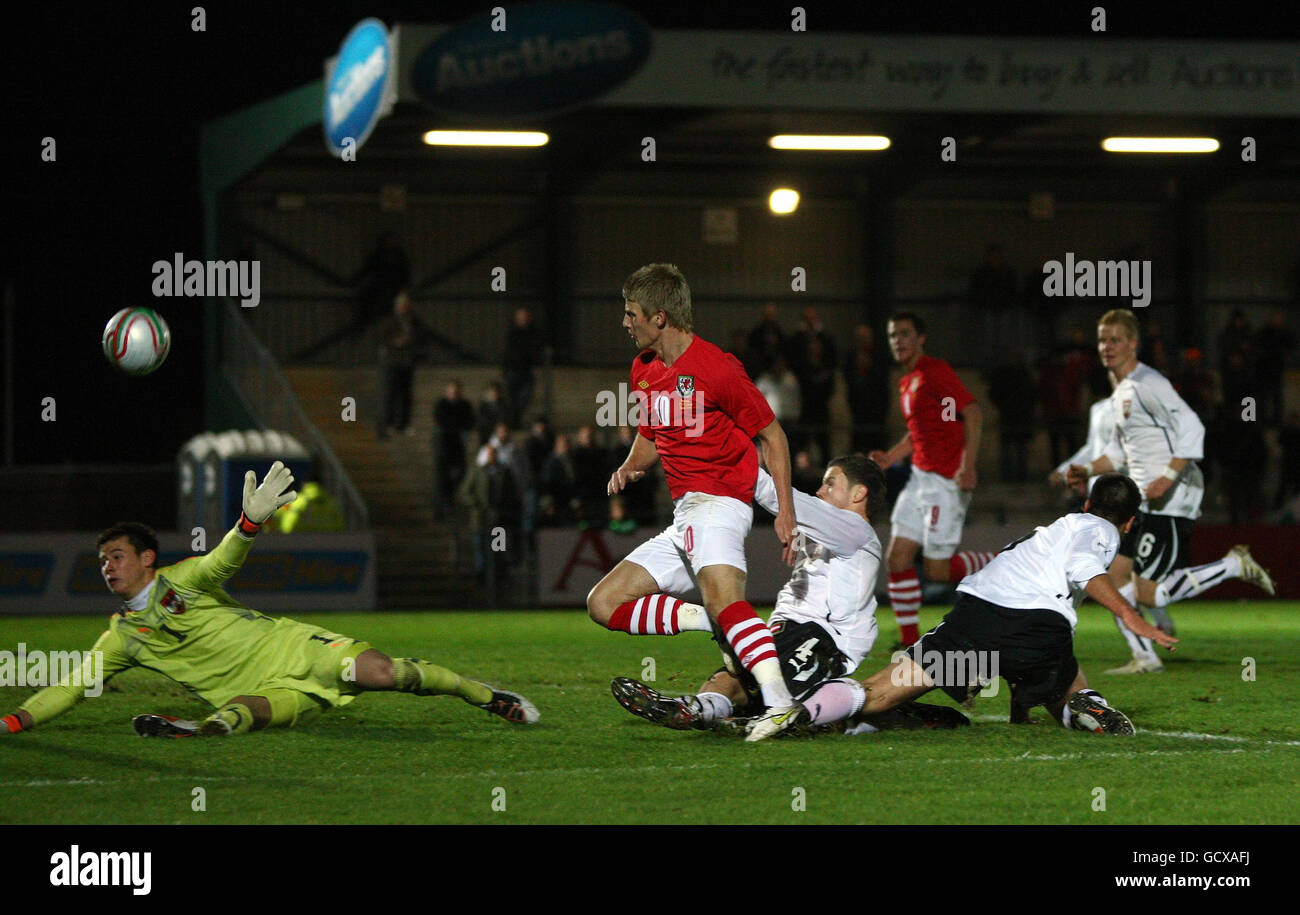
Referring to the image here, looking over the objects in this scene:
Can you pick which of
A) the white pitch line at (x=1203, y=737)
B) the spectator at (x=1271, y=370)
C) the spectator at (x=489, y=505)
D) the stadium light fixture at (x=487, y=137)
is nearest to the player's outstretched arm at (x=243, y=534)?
the white pitch line at (x=1203, y=737)

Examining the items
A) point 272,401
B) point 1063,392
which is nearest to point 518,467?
point 272,401

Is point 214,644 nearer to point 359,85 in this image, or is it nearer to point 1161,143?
point 359,85

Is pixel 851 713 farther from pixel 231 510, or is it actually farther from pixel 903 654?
pixel 231 510

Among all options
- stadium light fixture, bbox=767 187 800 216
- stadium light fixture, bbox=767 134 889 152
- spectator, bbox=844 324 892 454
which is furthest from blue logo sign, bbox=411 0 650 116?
stadium light fixture, bbox=767 187 800 216

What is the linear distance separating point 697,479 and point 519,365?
51.2 ft

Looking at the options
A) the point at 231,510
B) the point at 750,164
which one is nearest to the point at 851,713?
the point at 231,510

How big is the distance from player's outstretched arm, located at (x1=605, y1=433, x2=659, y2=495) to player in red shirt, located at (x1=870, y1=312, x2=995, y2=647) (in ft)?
12.2

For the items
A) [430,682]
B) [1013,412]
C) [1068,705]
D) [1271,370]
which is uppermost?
[1271,370]

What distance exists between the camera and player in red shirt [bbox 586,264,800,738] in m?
7.65

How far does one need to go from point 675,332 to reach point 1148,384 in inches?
175

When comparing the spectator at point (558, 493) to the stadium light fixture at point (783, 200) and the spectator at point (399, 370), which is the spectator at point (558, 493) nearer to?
the spectator at point (399, 370)

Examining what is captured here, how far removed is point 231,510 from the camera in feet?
65.9

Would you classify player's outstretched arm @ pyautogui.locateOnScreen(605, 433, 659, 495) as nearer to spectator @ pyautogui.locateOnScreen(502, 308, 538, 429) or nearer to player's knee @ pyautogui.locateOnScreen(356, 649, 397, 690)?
player's knee @ pyautogui.locateOnScreen(356, 649, 397, 690)

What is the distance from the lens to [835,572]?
8016mm
